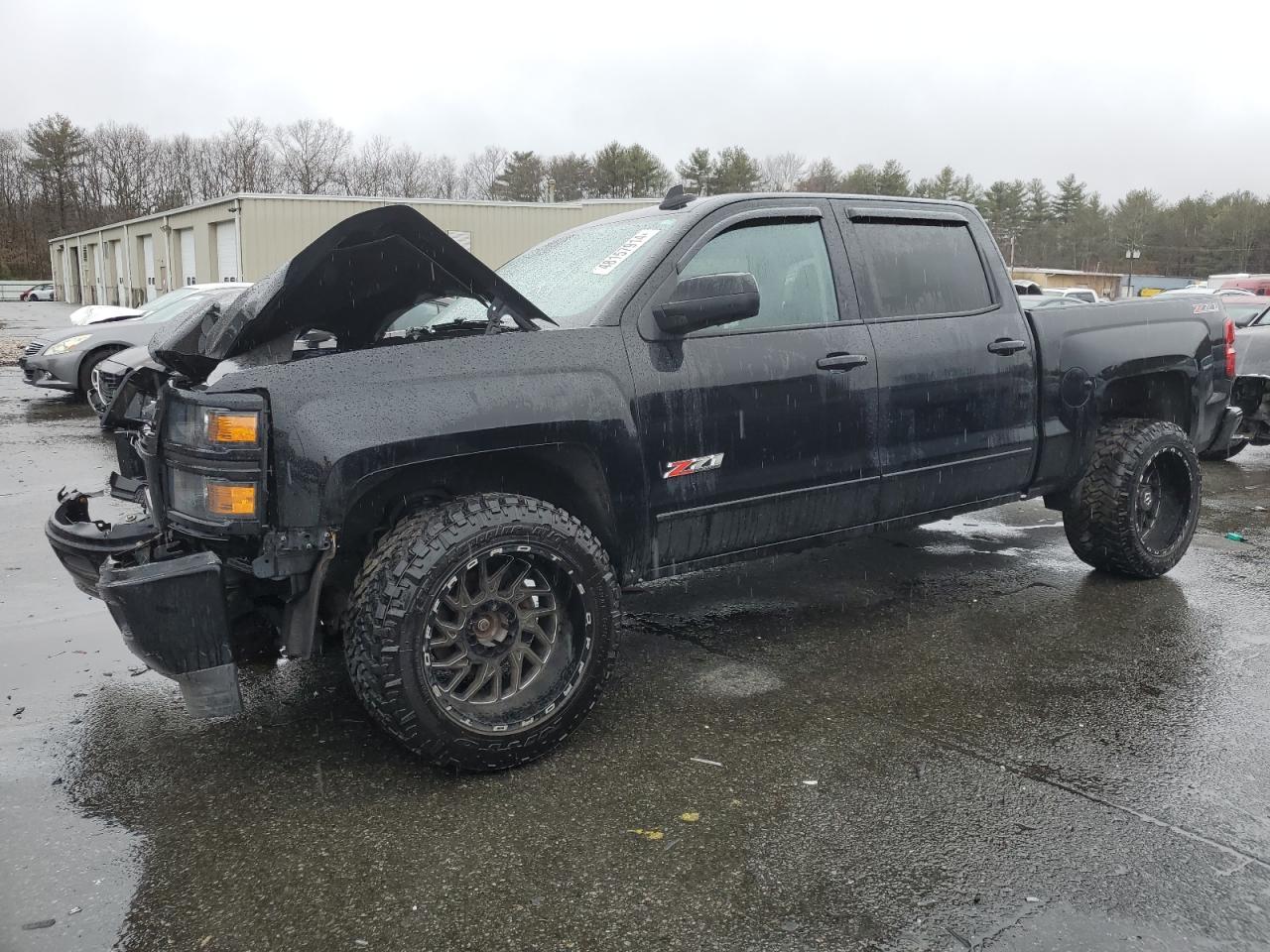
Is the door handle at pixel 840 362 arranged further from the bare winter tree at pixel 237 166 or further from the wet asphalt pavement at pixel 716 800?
the bare winter tree at pixel 237 166

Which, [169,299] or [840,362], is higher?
[169,299]

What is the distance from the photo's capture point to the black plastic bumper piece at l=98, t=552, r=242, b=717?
266 cm

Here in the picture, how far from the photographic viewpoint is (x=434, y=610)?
2.92m

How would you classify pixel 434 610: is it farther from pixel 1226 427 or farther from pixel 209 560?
pixel 1226 427

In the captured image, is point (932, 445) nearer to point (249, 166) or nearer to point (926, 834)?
point (926, 834)

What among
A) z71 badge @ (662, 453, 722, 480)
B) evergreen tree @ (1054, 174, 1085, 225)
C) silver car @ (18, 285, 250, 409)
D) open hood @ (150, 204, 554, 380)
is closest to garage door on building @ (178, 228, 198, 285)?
silver car @ (18, 285, 250, 409)

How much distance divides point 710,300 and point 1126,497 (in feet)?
9.11

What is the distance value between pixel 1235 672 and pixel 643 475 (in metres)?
2.63

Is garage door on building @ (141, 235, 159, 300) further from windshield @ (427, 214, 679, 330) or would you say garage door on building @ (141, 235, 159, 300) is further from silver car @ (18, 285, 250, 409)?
windshield @ (427, 214, 679, 330)

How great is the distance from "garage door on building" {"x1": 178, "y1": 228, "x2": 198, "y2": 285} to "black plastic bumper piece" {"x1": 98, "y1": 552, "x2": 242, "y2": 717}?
123ft

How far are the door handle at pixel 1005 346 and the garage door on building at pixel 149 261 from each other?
44927 mm

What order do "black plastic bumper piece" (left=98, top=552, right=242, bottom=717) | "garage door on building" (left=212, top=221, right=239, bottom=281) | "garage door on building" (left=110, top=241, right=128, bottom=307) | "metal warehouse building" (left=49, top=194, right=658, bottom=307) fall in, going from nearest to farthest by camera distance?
1. "black plastic bumper piece" (left=98, top=552, right=242, bottom=717)
2. "metal warehouse building" (left=49, top=194, right=658, bottom=307)
3. "garage door on building" (left=212, top=221, right=239, bottom=281)
4. "garage door on building" (left=110, top=241, right=128, bottom=307)

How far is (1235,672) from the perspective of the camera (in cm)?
400

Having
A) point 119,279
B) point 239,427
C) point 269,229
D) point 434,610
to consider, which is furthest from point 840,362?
point 119,279
